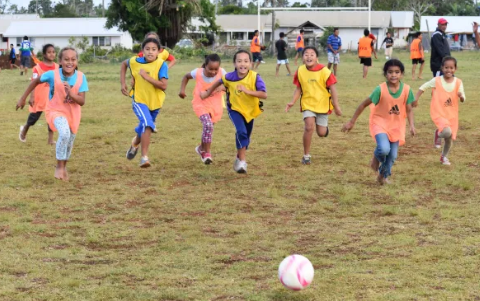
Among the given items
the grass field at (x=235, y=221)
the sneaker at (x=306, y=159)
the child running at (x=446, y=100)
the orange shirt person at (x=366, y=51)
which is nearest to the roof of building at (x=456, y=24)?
the orange shirt person at (x=366, y=51)

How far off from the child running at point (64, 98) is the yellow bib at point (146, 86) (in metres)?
0.79

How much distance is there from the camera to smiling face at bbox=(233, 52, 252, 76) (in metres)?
9.50

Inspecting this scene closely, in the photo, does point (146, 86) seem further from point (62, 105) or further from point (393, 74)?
point (393, 74)

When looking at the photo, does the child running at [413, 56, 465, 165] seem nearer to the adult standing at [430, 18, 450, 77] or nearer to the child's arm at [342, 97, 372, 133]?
the child's arm at [342, 97, 372, 133]

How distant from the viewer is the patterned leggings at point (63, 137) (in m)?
9.20

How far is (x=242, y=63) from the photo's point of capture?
948cm

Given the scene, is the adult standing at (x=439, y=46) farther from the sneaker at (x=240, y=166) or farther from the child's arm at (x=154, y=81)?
the child's arm at (x=154, y=81)

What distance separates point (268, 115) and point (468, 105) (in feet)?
15.1

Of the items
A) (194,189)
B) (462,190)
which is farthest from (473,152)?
(194,189)

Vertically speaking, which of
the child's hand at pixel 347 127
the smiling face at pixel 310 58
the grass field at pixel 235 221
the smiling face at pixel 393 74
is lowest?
the grass field at pixel 235 221

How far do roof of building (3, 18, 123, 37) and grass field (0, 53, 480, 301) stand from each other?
6293 cm

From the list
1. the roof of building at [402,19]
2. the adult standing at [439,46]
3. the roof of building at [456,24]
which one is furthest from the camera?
the roof of building at [402,19]

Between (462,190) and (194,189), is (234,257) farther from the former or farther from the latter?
(462,190)

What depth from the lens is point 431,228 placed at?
7.05m
